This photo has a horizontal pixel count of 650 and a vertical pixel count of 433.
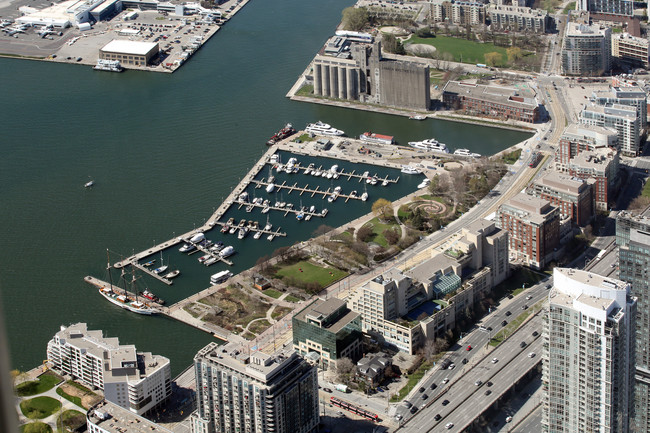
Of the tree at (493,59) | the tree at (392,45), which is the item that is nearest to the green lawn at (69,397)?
the tree at (392,45)

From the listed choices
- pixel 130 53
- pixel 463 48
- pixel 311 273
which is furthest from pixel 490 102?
pixel 130 53

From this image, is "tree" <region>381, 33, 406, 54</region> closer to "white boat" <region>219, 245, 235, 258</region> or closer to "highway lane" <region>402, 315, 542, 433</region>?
"white boat" <region>219, 245, 235, 258</region>

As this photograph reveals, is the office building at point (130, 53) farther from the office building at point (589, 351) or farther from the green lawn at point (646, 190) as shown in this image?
the office building at point (589, 351)

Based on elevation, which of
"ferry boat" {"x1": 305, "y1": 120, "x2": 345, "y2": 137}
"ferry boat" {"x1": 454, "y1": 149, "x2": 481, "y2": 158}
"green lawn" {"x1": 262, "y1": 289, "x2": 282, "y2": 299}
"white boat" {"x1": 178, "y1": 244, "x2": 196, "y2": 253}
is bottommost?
"green lawn" {"x1": 262, "y1": 289, "x2": 282, "y2": 299}

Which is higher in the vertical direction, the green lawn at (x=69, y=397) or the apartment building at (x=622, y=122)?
the apartment building at (x=622, y=122)

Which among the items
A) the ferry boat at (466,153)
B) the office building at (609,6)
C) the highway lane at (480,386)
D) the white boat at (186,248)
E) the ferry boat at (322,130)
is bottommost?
the highway lane at (480,386)

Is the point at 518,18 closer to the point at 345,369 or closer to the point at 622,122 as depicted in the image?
the point at 622,122

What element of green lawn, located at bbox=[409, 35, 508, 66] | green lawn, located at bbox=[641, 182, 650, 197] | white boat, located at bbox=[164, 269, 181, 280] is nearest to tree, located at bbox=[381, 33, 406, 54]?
green lawn, located at bbox=[409, 35, 508, 66]
